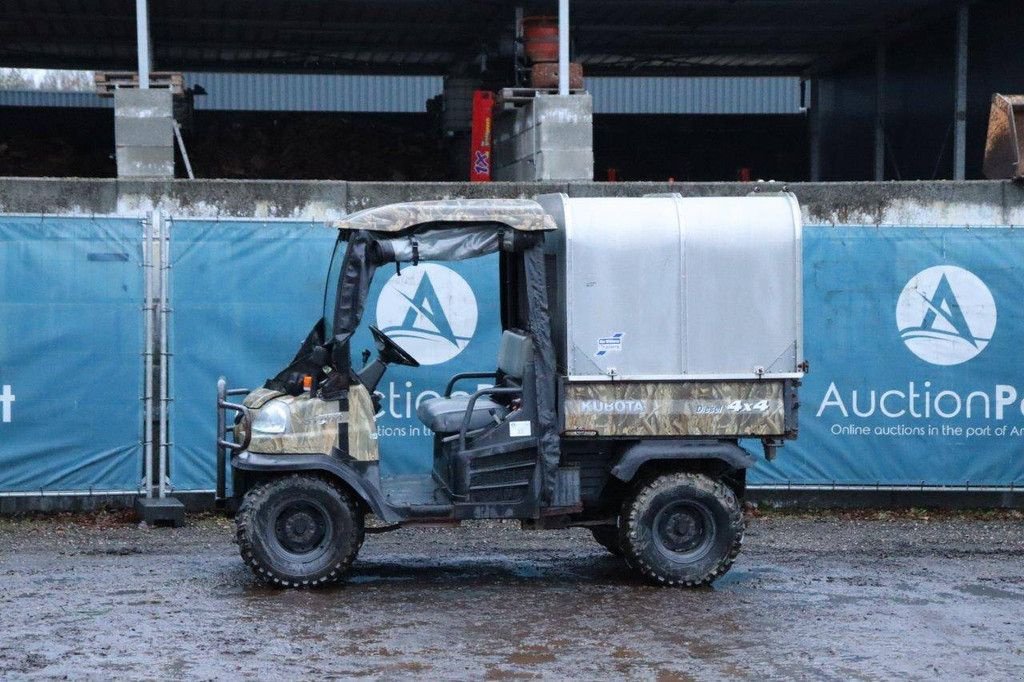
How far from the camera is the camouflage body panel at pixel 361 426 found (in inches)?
330

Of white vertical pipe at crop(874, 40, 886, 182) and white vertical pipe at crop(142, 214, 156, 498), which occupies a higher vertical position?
white vertical pipe at crop(874, 40, 886, 182)

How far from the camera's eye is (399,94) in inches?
1100

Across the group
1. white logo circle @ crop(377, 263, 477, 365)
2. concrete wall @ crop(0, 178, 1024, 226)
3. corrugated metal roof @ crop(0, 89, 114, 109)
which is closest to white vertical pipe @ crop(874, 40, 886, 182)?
concrete wall @ crop(0, 178, 1024, 226)

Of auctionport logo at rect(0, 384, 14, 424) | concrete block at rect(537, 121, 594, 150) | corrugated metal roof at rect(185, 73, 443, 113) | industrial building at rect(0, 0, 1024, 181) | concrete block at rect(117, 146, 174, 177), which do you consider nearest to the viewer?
auctionport logo at rect(0, 384, 14, 424)

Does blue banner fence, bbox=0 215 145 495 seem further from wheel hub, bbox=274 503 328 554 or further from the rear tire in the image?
the rear tire

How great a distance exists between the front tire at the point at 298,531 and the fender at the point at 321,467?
4.2 inches

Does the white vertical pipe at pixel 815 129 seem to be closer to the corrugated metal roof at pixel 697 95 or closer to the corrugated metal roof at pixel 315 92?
the corrugated metal roof at pixel 697 95

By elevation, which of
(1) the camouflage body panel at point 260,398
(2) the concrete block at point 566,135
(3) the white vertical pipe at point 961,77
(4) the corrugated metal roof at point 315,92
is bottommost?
(1) the camouflage body panel at point 260,398

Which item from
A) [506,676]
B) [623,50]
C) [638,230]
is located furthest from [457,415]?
[623,50]

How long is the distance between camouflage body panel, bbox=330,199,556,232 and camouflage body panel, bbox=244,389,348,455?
3.55ft

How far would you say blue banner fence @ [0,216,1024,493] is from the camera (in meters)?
10.7

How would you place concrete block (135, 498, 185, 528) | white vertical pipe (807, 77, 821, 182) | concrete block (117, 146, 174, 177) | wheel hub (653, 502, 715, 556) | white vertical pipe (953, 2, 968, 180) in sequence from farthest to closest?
white vertical pipe (807, 77, 821, 182) < white vertical pipe (953, 2, 968, 180) < concrete block (117, 146, 174, 177) < concrete block (135, 498, 185, 528) < wheel hub (653, 502, 715, 556)

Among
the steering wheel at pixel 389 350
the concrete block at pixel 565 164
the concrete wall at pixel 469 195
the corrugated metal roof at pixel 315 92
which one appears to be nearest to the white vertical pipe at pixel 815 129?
the corrugated metal roof at pixel 315 92

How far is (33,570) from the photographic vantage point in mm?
8961
